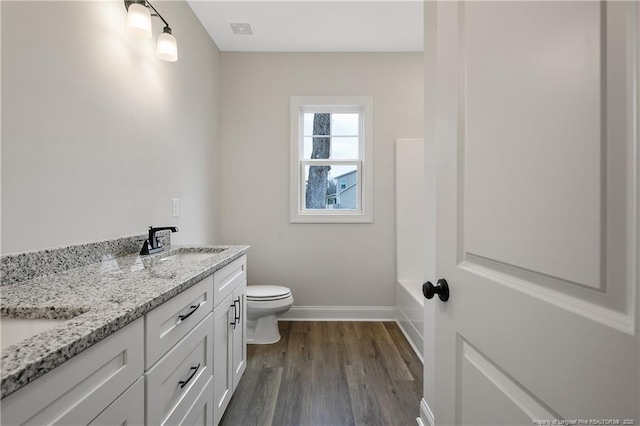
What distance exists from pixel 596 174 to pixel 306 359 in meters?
2.15

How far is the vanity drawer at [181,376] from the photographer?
2.88ft

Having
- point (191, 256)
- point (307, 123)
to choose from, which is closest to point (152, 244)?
point (191, 256)

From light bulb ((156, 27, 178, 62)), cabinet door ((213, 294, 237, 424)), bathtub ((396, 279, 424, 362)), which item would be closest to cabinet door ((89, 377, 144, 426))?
cabinet door ((213, 294, 237, 424))

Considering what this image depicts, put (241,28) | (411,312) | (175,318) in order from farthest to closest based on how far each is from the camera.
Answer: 1. (241,28)
2. (411,312)
3. (175,318)

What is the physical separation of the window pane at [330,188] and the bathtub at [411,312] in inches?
37.8

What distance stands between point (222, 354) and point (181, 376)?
1.48 feet

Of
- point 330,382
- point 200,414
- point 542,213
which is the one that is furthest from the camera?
point 330,382

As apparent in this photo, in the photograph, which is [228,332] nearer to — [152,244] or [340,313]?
[152,244]

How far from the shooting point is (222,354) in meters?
1.49

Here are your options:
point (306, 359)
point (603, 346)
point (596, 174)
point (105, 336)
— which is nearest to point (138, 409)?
point (105, 336)

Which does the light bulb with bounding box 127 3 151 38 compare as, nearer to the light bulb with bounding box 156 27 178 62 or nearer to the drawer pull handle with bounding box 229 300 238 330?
the light bulb with bounding box 156 27 178 62

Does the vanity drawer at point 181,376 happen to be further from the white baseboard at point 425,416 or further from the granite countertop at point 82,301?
the white baseboard at point 425,416

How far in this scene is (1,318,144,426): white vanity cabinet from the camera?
502mm

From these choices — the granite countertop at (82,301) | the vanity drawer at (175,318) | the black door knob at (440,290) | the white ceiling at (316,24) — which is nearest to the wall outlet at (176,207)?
the granite countertop at (82,301)
